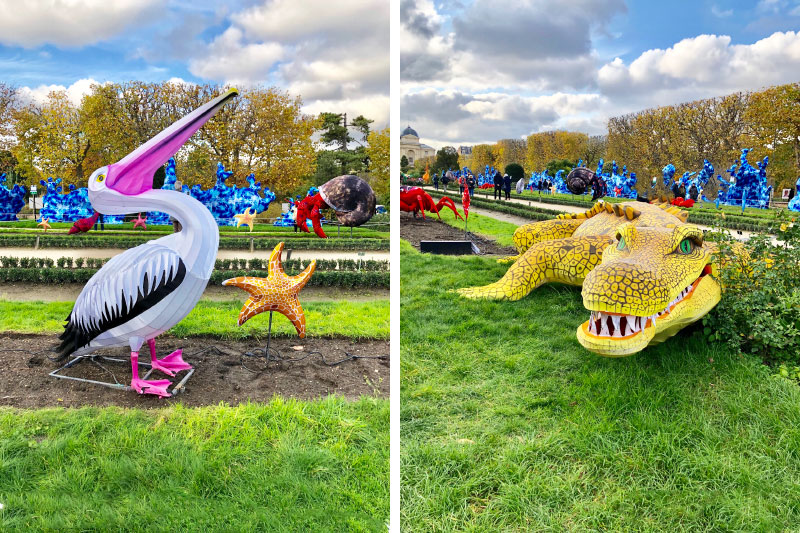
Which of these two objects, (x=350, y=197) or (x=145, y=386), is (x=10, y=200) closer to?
(x=145, y=386)

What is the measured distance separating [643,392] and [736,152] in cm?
547

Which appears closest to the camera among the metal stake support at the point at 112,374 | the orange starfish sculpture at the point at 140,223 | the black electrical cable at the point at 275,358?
the metal stake support at the point at 112,374

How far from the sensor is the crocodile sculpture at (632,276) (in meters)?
2.67

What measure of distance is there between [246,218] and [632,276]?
20.3 feet

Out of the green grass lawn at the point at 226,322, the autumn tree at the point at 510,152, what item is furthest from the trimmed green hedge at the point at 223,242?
the autumn tree at the point at 510,152

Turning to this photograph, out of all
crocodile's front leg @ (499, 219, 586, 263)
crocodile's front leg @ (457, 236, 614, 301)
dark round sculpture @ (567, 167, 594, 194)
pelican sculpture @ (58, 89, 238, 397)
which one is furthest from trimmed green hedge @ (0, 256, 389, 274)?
dark round sculpture @ (567, 167, 594, 194)

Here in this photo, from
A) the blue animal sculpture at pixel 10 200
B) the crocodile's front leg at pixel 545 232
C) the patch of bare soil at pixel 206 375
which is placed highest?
the blue animal sculpture at pixel 10 200

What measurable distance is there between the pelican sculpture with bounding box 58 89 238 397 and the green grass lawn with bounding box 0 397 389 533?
2.07ft

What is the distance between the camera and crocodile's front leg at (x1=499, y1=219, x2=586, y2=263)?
6066mm

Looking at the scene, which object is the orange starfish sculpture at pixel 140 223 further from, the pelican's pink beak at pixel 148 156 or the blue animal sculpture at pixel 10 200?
the pelican's pink beak at pixel 148 156

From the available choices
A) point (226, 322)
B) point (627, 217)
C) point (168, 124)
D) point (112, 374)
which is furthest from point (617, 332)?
point (168, 124)

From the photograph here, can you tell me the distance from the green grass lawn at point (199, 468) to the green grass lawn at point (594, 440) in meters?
0.35

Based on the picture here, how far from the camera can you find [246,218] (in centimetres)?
762

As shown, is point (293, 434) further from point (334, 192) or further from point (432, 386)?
point (334, 192)
